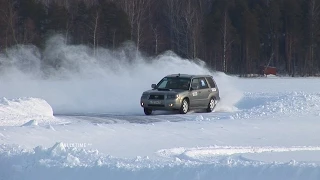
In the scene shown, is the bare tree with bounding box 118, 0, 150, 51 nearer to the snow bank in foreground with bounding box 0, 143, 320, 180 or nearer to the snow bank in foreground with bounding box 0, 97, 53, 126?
the snow bank in foreground with bounding box 0, 97, 53, 126

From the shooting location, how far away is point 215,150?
51.4 ft

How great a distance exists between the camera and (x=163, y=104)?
25.7 m

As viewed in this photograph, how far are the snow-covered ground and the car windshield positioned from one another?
1.19 meters

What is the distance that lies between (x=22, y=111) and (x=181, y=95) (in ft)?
22.1

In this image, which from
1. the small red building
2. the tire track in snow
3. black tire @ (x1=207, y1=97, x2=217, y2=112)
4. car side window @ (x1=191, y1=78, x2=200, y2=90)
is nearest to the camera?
the tire track in snow

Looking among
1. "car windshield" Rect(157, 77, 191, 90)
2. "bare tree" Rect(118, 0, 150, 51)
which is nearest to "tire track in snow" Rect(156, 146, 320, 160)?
"car windshield" Rect(157, 77, 191, 90)

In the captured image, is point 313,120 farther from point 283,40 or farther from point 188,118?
point 283,40

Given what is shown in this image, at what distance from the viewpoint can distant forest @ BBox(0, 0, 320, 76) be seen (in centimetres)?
6175

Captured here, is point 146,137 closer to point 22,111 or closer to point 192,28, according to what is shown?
point 22,111

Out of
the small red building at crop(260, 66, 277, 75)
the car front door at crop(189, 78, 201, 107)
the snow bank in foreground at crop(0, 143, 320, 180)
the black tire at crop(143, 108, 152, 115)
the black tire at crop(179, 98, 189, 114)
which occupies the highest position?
the small red building at crop(260, 66, 277, 75)

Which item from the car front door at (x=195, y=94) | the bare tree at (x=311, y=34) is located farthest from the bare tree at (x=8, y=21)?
the car front door at (x=195, y=94)

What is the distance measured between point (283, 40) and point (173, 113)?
51636 mm

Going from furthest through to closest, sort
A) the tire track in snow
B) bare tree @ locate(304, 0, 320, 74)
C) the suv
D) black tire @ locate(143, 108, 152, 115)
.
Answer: bare tree @ locate(304, 0, 320, 74)
black tire @ locate(143, 108, 152, 115)
the suv
the tire track in snow

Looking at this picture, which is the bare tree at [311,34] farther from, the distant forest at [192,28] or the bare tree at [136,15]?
the bare tree at [136,15]
